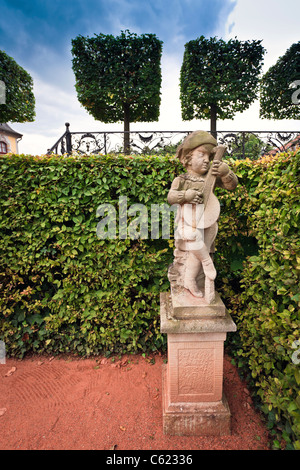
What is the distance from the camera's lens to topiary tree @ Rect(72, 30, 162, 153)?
25.4 feet

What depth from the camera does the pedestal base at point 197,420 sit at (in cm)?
219

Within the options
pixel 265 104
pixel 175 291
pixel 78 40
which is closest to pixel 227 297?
pixel 175 291

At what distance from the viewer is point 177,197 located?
1972mm

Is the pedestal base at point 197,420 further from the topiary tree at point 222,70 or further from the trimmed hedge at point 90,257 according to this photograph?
the topiary tree at point 222,70

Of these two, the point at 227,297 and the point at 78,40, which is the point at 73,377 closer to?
the point at 227,297

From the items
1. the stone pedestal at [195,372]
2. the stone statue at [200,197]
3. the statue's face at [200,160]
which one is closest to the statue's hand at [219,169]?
the stone statue at [200,197]

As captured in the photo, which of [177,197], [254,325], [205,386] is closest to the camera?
[177,197]

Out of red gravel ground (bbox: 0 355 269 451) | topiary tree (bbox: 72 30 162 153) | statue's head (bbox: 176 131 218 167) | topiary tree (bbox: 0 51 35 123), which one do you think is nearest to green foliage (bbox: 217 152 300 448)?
red gravel ground (bbox: 0 355 269 451)

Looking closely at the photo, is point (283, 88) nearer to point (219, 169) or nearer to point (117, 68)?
point (117, 68)

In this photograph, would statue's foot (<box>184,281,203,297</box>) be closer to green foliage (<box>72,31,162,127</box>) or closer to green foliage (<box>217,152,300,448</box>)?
green foliage (<box>217,152,300,448</box>)

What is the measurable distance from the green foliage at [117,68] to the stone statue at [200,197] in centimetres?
A: 729

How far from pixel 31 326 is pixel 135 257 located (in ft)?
6.38

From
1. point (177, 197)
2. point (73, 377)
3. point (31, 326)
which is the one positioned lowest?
point (73, 377)

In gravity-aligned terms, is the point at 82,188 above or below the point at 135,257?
above
